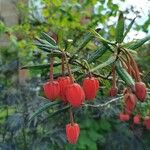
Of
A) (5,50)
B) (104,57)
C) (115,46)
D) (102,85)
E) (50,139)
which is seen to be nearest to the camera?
(115,46)

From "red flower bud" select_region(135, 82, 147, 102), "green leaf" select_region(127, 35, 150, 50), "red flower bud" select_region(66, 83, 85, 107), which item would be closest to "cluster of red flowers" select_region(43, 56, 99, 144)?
"red flower bud" select_region(66, 83, 85, 107)

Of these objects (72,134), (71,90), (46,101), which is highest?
(46,101)

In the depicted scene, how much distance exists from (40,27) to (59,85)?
3.70 meters

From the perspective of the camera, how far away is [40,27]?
198 inches

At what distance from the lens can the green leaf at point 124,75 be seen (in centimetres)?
136

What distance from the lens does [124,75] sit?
4.55ft

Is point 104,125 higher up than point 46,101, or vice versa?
point 46,101

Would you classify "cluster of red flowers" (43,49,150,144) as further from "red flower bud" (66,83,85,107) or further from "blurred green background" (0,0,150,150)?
"blurred green background" (0,0,150,150)

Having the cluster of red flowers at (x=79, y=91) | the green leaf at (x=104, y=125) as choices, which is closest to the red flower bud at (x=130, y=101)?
the cluster of red flowers at (x=79, y=91)

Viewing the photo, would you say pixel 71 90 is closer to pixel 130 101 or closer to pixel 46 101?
pixel 130 101

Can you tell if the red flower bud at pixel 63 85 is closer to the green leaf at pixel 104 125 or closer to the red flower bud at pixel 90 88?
the red flower bud at pixel 90 88

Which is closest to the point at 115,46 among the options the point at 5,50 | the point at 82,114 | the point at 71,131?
the point at 71,131

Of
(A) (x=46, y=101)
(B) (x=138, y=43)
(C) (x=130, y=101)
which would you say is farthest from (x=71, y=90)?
(A) (x=46, y=101)

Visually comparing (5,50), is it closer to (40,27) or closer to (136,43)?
(40,27)
